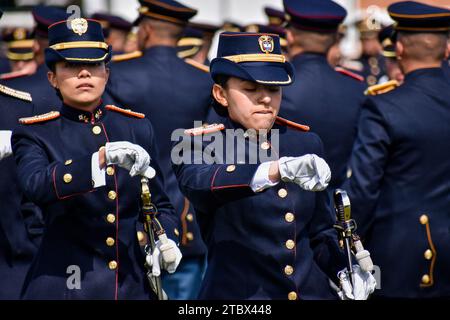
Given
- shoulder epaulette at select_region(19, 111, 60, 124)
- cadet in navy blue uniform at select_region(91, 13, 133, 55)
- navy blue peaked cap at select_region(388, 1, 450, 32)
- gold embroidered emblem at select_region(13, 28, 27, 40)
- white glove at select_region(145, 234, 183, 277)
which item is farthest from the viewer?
cadet in navy blue uniform at select_region(91, 13, 133, 55)

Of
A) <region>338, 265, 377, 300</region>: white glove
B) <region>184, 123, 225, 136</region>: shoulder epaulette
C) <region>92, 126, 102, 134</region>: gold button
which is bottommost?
<region>338, 265, 377, 300</region>: white glove

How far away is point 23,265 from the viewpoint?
6.49m

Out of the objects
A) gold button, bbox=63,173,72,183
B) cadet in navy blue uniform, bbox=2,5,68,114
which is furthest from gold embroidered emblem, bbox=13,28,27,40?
gold button, bbox=63,173,72,183

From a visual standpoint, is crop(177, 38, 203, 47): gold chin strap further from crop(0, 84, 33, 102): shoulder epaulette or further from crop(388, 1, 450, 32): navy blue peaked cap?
crop(0, 84, 33, 102): shoulder epaulette

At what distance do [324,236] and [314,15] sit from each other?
10.1ft

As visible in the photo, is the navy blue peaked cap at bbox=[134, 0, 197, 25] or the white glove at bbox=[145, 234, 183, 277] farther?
the navy blue peaked cap at bbox=[134, 0, 197, 25]

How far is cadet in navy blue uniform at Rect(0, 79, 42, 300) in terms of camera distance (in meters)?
6.28

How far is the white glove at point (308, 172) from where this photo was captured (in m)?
4.69

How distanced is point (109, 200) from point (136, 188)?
0.48 ft

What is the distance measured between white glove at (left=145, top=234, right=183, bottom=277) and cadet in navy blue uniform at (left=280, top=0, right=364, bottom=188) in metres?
2.58

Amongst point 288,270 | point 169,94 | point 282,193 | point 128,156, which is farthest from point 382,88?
point 128,156

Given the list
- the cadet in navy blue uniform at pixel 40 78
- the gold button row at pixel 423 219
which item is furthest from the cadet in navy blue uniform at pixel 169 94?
the gold button row at pixel 423 219
